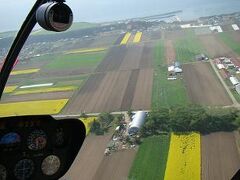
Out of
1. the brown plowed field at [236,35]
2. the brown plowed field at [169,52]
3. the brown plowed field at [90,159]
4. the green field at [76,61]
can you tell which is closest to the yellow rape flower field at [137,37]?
the brown plowed field at [169,52]

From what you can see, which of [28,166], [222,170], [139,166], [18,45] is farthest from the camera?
[139,166]

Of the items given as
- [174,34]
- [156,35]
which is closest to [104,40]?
[156,35]

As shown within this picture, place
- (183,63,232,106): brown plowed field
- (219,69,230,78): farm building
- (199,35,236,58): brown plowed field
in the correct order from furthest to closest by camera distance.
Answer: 1. (199,35,236,58): brown plowed field
2. (219,69,230,78): farm building
3. (183,63,232,106): brown plowed field

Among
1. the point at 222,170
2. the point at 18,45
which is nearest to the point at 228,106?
the point at 222,170

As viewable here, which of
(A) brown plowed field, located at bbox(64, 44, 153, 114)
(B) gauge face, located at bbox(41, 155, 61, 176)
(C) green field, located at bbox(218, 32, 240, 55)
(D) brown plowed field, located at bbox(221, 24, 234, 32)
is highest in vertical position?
(B) gauge face, located at bbox(41, 155, 61, 176)

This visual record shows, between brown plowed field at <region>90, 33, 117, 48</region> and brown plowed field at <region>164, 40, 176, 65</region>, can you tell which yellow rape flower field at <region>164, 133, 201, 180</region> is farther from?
brown plowed field at <region>90, 33, 117, 48</region>

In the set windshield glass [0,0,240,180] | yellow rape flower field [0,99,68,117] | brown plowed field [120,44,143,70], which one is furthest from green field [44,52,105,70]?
yellow rape flower field [0,99,68,117]

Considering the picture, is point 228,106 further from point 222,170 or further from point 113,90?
point 113,90
